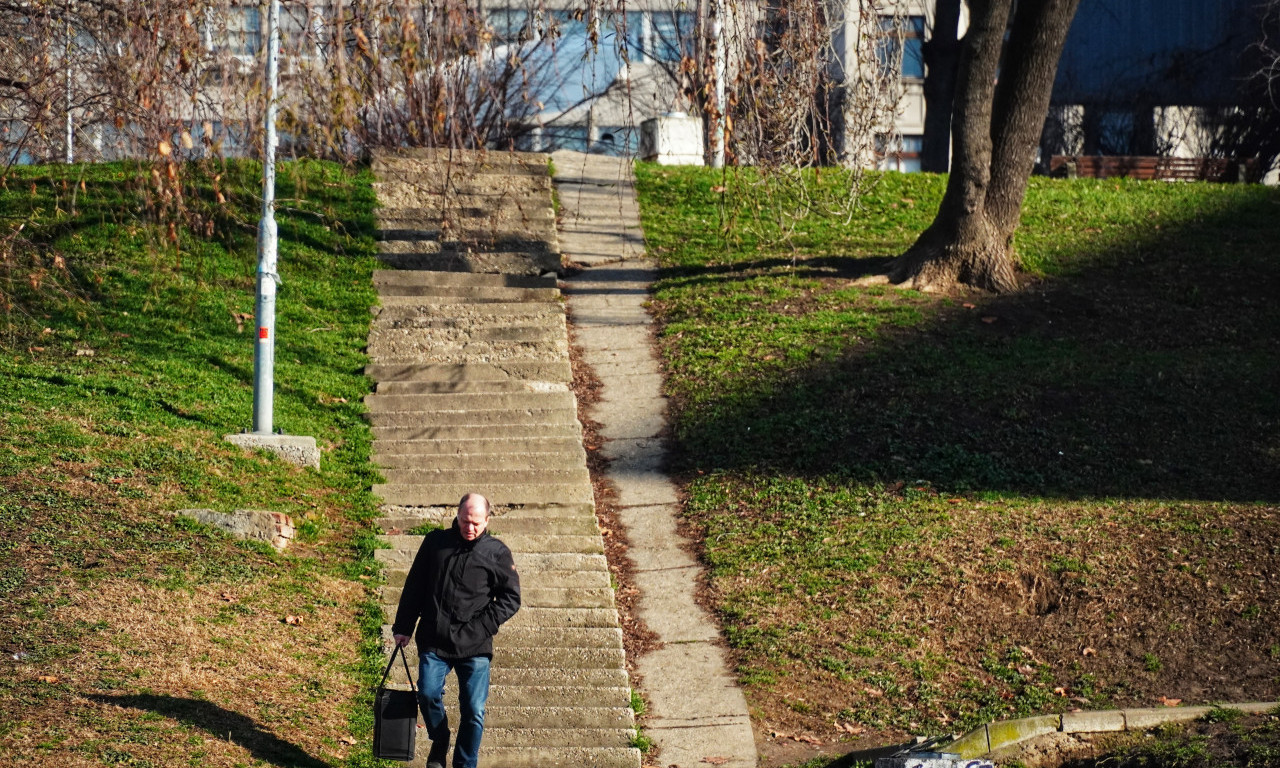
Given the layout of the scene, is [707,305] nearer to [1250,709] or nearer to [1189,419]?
[1189,419]

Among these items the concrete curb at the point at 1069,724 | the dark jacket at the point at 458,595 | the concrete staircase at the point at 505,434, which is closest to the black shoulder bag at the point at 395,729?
the dark jacket at the point at 458,595

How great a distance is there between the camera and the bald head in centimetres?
730

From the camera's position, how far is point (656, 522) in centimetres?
1194

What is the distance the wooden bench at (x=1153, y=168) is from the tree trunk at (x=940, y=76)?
267cm

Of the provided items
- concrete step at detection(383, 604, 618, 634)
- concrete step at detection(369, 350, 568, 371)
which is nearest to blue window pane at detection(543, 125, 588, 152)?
concrete step at detection(369, 350, 568, 371)

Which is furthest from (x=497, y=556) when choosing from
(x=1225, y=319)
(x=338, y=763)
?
(x=1225, y=319)

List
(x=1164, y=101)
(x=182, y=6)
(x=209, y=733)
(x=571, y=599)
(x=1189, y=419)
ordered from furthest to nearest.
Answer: (x=1164, y=101) < (x=1189, y=419) < (x=571, y=599) < (x=182, y=6) < (x=209, y=733)

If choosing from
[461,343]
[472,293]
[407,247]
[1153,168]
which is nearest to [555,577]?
[461,343]

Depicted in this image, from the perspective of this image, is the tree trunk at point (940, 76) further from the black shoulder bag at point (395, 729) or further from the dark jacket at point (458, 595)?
the black shoulder bag at point (395, 729)

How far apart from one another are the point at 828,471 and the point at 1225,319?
22.0 feet

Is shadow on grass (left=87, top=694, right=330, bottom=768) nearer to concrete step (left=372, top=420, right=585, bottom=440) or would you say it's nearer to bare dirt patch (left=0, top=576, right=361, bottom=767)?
bare dirt patch (left=0, top=576, right=361, bottom=767)

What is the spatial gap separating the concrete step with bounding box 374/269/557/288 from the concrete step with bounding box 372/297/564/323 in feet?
1.50

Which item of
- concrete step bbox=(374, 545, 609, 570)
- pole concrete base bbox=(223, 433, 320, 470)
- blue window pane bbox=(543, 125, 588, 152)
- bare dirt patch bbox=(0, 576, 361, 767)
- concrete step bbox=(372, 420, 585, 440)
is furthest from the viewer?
blue window pane bbox=(543, 125, 588, 152)

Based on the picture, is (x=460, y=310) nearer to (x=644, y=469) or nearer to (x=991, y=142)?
(x=644, y=469)
